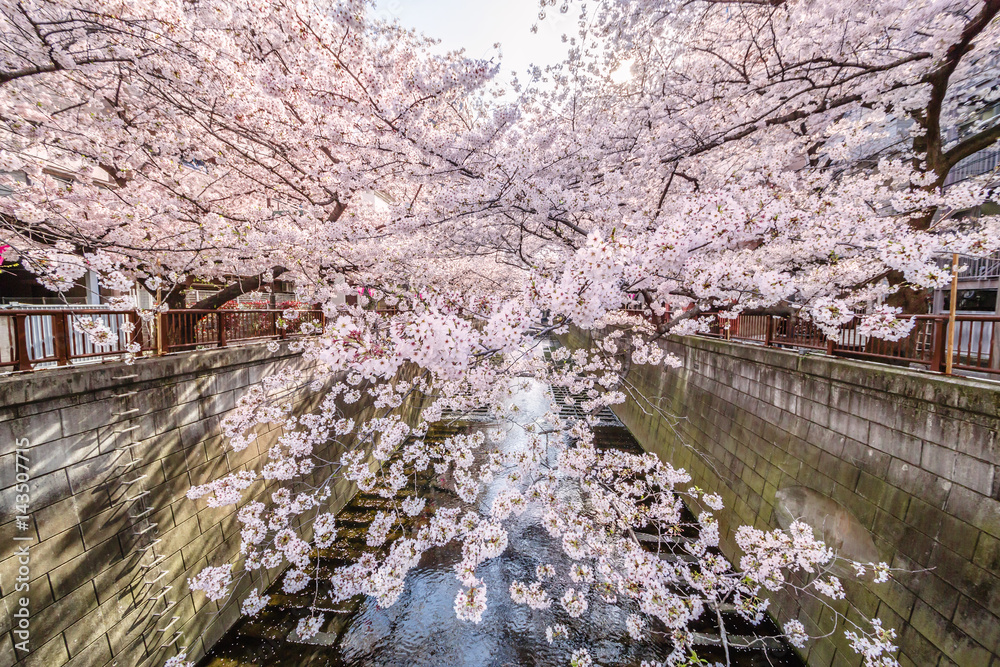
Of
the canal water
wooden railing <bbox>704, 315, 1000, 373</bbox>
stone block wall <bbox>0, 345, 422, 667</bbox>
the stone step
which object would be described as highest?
wooden railing <bbox>704, 315, 1000, 373</bbox>

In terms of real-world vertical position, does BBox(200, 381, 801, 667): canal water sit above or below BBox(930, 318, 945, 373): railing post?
below

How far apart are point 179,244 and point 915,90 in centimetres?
1585

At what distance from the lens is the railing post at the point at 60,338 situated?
4.82m

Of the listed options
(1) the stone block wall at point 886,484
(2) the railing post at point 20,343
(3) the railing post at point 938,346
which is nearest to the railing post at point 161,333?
(2) the railing post at point 20,343

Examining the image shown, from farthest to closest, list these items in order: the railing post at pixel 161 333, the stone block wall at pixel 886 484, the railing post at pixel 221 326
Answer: the railing post at pixel 221 326
the railing post at pixel 161 333
the stone block wall at pixel 886 484

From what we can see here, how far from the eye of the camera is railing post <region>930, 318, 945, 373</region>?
15.4 ft

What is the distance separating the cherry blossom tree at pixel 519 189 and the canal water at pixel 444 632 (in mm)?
373

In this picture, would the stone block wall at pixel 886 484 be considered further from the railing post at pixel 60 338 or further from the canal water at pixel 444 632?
the railing post at pixel 60 338

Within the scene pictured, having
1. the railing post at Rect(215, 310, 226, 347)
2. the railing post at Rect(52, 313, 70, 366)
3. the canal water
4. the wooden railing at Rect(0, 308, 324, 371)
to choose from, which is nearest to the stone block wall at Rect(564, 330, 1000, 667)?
the canal water

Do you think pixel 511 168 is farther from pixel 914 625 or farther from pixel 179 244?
pixel 914 625

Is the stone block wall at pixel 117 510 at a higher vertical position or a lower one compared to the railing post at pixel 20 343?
lower

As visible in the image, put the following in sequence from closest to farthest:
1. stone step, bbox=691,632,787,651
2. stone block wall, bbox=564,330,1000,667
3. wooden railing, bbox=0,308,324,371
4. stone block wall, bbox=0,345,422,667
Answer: stone block wall, bbox=564,330,1000,667 < stone block wall, bbox=0,345,422,667 < wooden railing, bbox=0,308,324,371 < stone step, bbox=691,632,787,651

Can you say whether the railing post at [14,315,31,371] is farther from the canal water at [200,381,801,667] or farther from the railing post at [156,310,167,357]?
the canal water at [200,381,801,667]

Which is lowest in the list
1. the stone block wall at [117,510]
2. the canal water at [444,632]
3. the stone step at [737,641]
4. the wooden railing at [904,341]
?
the canal water at [444,632]
